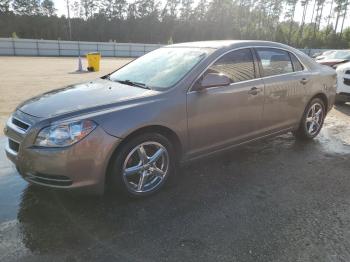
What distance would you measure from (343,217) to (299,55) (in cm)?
292

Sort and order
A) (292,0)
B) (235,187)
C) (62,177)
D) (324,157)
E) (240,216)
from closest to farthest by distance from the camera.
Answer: (62,177)
(240,216)
(235,187)
(324,157)
(292,0)

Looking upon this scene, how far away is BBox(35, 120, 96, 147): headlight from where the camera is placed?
3160mm

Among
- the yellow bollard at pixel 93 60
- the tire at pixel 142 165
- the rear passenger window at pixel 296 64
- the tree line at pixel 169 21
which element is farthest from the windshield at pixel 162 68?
the tree line at pixel 169 21

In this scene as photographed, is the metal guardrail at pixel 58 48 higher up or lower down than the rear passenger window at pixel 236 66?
lower down

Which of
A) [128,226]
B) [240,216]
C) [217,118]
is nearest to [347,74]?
[217,118]

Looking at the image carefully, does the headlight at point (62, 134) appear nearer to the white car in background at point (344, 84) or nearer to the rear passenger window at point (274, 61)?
the rear passenger window at point (274, 61)

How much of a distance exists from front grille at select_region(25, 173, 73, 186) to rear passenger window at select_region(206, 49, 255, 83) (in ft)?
6.68

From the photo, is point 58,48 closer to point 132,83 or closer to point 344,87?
point 344,87

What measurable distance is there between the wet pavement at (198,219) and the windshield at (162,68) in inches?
49.1

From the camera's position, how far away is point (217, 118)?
164 inches

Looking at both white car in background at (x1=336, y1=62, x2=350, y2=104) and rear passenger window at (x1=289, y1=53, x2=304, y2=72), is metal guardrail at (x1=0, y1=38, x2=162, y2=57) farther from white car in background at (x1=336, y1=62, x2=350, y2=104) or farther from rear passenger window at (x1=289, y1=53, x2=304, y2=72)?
rear passenger window at (x1=289, y1=53, x2=304, y2=72)

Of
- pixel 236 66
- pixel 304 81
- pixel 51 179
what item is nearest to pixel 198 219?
pixel 51 179

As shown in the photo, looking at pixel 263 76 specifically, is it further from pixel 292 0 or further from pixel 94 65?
pixel 292 0

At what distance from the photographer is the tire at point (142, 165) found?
347cm
